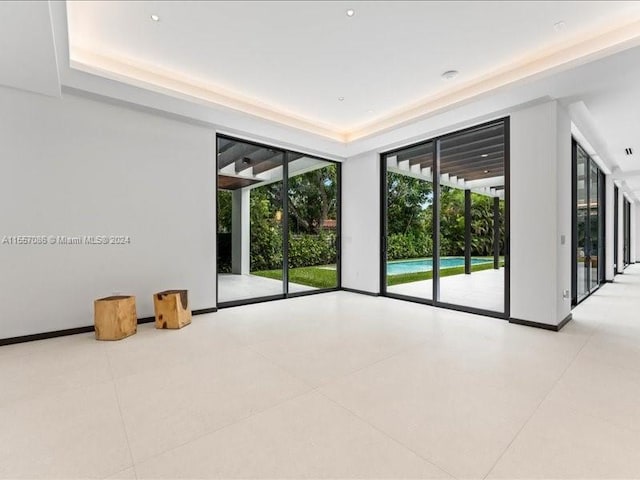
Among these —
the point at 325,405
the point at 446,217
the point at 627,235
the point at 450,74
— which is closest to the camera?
the point at 325,405

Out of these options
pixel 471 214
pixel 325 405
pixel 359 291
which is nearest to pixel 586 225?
pixel 471 214

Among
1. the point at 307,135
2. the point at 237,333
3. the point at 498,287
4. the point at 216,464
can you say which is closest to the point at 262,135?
the point at 307,135

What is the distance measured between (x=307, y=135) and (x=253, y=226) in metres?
4.04

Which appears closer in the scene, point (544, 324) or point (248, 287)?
point (544, 324)

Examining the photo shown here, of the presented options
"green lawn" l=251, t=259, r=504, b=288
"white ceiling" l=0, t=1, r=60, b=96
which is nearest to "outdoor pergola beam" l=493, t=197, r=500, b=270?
"green lawn" l=251, t=259, r=504, b=288

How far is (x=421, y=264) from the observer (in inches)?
441

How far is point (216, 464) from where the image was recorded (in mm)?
1633

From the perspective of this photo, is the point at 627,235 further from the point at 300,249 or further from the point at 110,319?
the point at 110,319

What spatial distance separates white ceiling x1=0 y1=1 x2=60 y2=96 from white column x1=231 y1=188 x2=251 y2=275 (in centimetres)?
630

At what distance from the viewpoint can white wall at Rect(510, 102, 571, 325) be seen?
3.96m

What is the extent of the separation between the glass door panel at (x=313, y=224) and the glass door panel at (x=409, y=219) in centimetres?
123

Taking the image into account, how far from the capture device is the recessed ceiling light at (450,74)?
395 centimetres

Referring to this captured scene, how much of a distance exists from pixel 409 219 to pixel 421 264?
3.09 m

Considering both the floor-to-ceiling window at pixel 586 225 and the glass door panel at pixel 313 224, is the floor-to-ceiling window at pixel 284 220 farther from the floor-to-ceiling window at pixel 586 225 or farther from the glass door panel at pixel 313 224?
the floor-to-ceiling window at pixel 586 225
